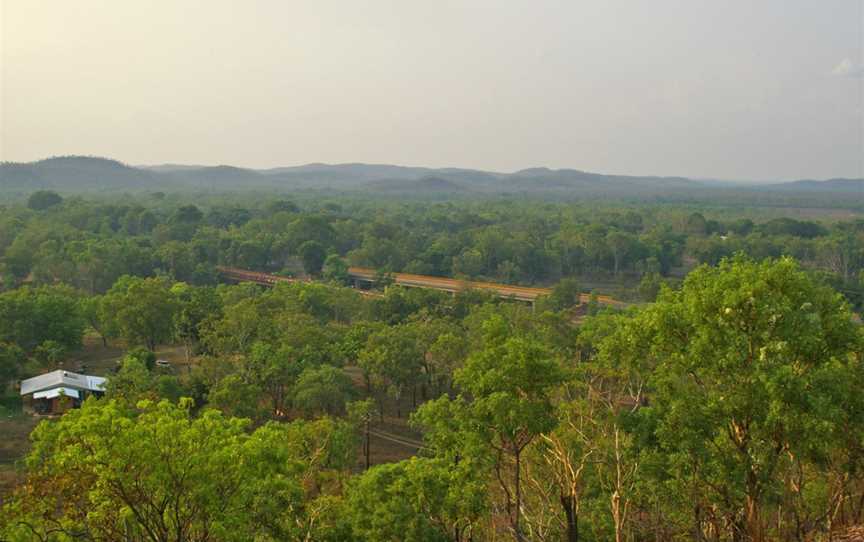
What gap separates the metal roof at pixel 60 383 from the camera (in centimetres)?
2958

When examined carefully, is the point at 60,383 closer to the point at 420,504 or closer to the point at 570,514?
the point at 420,504

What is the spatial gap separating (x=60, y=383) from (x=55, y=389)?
1.22ft

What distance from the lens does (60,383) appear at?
29.5 meters

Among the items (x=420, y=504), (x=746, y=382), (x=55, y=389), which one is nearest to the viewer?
(x=746, y=382)

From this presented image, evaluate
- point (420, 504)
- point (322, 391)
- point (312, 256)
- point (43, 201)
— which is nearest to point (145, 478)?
point (420, 504)

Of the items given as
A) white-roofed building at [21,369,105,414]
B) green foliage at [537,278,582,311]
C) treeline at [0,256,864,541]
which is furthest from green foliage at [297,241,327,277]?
treeline at [0,256,864,541]

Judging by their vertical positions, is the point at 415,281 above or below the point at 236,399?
below

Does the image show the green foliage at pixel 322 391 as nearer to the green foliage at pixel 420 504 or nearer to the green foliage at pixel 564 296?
the green foliage at pixel 420 504

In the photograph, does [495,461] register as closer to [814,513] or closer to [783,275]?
[783,275]

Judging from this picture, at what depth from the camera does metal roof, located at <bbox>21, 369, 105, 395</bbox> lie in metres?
29.6

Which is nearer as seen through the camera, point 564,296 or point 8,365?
point 8,365

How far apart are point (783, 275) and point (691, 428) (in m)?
2.80

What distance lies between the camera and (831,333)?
33.6ft

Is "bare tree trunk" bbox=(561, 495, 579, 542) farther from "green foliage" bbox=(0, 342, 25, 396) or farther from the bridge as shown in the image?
the bridge
